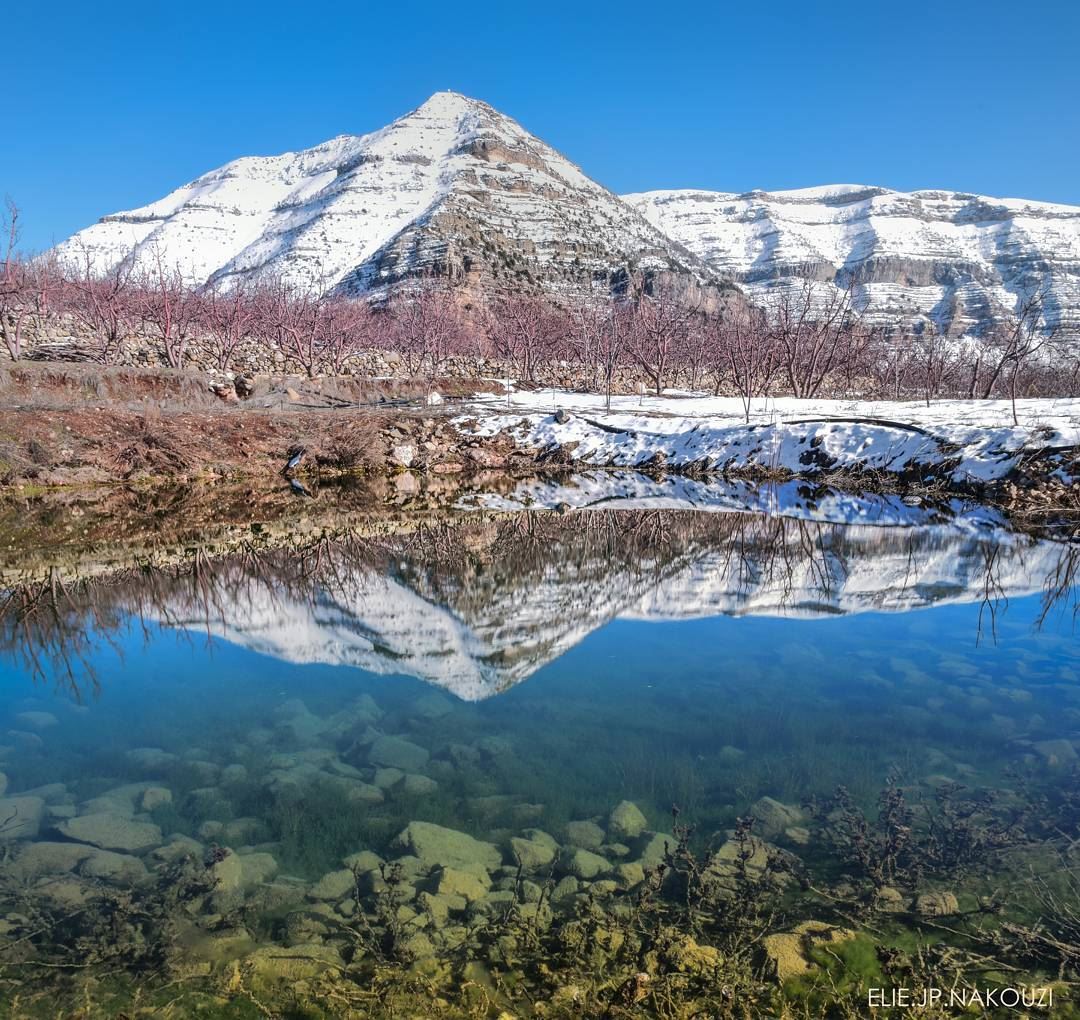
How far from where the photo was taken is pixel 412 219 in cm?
13538

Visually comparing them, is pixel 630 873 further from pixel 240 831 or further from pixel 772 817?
pixel 240 831

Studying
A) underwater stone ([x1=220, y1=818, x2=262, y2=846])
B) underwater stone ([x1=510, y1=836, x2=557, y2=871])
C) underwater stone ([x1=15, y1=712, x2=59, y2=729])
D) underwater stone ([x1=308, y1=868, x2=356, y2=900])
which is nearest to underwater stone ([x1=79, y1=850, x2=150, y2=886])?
underwater stone ([x1=220, y1=818, x2=262, y2=846])

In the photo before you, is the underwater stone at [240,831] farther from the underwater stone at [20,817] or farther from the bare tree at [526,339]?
the bare tree at [526,339]

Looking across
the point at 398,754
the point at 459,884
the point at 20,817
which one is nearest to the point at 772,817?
the point at 459,884

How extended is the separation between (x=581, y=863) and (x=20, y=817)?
425cm

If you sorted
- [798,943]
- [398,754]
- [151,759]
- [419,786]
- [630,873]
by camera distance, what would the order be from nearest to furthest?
[798,943], [630,873], [419,786], [151,759], [398,754]

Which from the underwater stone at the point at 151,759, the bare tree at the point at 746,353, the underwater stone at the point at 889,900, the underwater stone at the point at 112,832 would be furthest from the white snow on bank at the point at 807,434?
the underwater stone at the point at 112,832

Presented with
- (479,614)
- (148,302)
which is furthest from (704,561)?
(148,302)

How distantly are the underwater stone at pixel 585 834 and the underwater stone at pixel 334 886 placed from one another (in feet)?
5.06

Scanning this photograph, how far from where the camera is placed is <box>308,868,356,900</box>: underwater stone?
4.27m

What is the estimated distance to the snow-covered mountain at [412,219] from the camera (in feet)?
371

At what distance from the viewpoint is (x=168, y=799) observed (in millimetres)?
5406

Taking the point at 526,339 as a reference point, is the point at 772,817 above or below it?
below

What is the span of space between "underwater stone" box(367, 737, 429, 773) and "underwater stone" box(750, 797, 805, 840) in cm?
285
